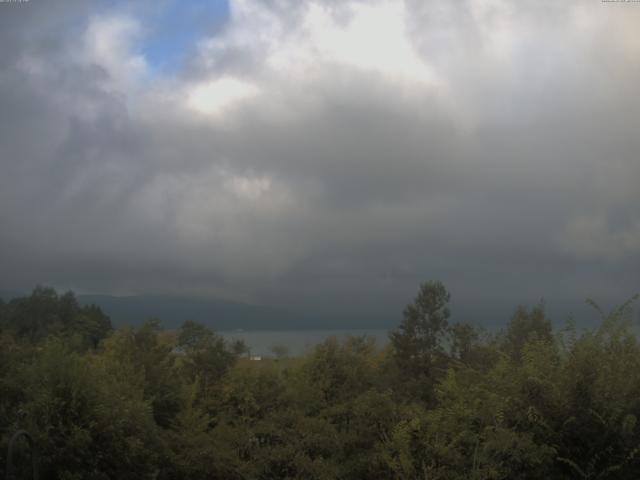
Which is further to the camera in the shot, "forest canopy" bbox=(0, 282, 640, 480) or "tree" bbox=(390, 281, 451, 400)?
"tree" bbox=(390, 281, 451, 400)

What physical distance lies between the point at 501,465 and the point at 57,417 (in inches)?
287

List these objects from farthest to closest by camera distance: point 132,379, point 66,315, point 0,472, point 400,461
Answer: point 66,315 → point 132,379 → point 400,461 → point 0,472

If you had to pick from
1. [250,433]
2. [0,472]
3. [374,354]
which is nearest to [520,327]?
[374,354]

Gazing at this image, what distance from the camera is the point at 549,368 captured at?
10.9 meters

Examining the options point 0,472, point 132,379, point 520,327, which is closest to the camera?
point 0,472

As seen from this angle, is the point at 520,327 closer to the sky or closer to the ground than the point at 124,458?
closer to the sky

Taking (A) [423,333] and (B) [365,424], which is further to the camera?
(A) [423,333]

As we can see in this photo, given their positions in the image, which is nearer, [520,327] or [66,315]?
[520,327]

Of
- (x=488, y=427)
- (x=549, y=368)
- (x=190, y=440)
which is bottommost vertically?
(x=190, y=440)

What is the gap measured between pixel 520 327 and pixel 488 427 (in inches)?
672

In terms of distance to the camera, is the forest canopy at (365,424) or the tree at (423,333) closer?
the forest canopy at (365,424)

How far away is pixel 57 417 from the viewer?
34.1ft

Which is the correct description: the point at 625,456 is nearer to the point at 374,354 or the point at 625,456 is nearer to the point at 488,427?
the point at 488,427

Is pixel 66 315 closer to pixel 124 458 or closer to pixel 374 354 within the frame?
pixel 374 354
